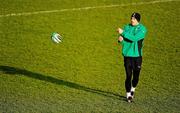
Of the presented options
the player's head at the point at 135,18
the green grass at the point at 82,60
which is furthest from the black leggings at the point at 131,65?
the player's head at the point at 135,18

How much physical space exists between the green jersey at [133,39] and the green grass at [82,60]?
150cm

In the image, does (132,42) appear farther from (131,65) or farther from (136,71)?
(136,71)

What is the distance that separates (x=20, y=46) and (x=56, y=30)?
2.49 meters

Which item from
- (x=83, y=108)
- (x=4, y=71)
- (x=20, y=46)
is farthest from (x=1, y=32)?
(x=83, y=108)

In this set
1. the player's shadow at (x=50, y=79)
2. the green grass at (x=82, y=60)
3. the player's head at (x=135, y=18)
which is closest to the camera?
the player's head at (x=135, y=18)

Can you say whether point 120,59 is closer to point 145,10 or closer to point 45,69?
point 45,69

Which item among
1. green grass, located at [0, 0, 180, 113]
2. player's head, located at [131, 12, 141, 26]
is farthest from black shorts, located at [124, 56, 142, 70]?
green grass, located at [0, 0, 180, 113]

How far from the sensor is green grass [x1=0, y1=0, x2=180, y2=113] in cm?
1485

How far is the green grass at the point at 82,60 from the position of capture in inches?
585

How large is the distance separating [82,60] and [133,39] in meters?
4.81

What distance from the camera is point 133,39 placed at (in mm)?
14195

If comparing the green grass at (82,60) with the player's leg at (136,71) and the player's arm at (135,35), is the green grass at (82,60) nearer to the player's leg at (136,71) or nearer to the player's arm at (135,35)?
the player's leg at (136,71)

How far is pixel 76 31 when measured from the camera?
72.5 ft

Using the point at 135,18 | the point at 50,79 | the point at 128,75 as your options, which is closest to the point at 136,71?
the point at 128,75
